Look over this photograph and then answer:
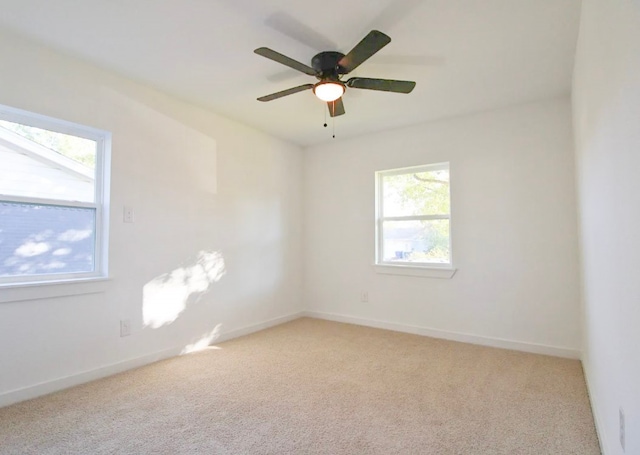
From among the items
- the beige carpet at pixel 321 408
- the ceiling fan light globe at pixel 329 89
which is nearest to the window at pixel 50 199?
the beige carpet at pixel 321 408

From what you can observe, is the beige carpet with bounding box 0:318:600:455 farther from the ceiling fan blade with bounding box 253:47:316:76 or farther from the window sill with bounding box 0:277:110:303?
the ceiling fan blade with bounding box 253:47:316:76

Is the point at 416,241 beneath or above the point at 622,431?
above

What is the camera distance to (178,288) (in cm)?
320

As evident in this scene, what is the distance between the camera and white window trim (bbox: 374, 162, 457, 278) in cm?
371

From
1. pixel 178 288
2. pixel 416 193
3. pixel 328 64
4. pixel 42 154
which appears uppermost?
pixel 328 64

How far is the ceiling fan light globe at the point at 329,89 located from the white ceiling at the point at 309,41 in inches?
9.9

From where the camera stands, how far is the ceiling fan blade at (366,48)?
1821mm

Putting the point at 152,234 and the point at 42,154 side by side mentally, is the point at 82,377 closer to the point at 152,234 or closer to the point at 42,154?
the point at 152,234

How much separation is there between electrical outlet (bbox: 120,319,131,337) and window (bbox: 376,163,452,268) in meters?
2.72

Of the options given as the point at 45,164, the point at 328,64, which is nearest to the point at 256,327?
the point at 45,164

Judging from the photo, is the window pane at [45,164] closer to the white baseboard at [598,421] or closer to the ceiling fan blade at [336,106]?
the ceiling fan blade at [336,106]

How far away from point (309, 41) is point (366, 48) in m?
0.52

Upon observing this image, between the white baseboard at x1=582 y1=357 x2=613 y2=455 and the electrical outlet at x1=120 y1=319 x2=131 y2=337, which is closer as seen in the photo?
the white baseboard at x1=582 y1=357 x2=613 y2=455

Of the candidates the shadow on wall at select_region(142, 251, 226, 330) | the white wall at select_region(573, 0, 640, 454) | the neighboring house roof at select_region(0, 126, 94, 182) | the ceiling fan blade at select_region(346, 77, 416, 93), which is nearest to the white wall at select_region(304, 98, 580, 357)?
the white wall at select_region(573, 0, 640, 454)
